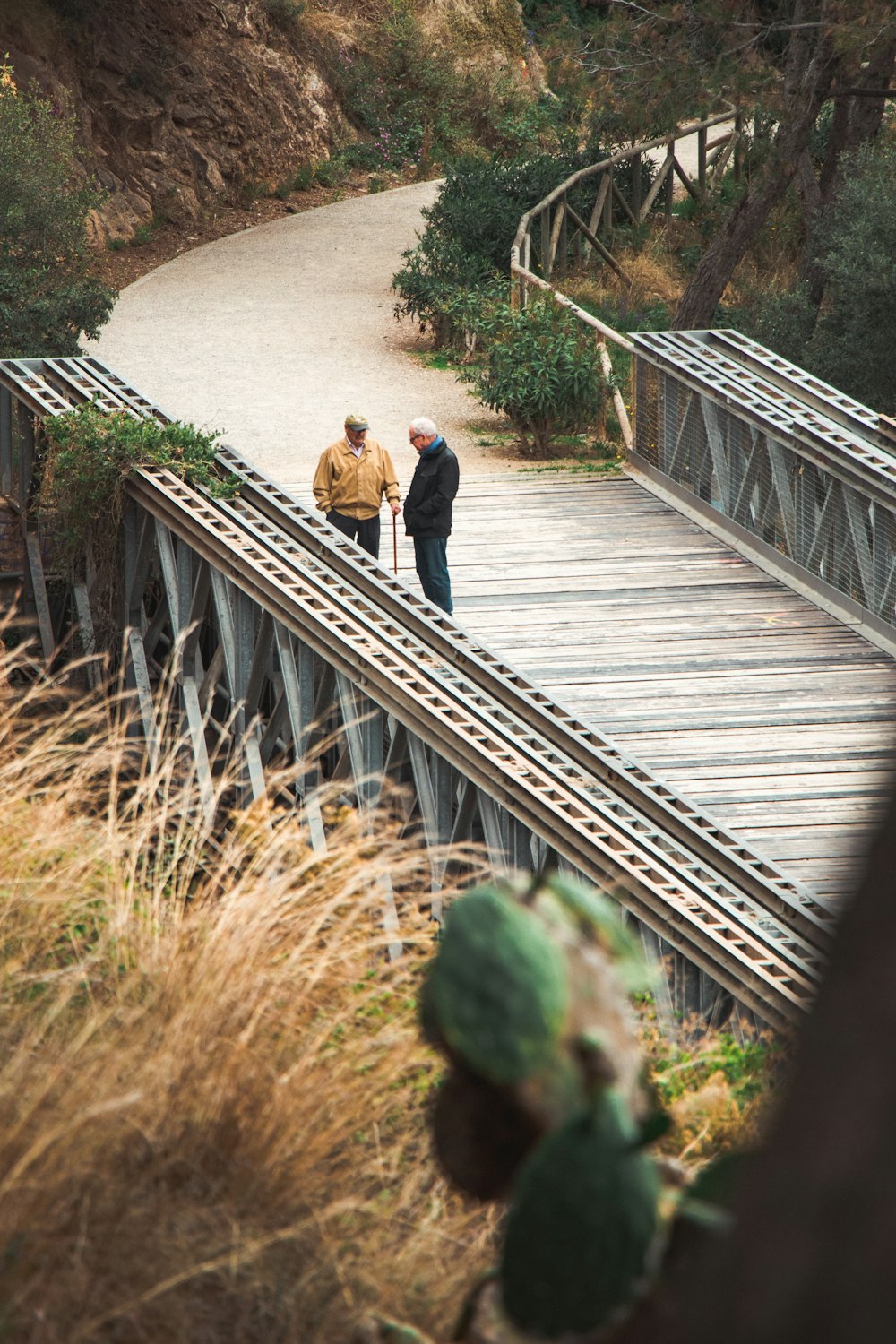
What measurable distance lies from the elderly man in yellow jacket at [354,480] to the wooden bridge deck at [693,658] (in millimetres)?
1001

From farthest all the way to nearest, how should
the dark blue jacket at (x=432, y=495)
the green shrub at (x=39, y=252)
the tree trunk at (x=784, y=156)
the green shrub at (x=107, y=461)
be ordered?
the tree trunk at (x=784, y=156)
the green shrub at (x=39, y=252)
the dark blue jacket at (x=432, y=495)
the green shrub at (x=107, y=461)

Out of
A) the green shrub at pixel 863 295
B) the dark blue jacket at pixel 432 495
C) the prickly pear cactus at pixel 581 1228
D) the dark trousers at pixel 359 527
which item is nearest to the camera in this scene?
the prickly pear cactus at pixel 581 1228

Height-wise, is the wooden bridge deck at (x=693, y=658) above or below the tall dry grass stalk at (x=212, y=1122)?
below

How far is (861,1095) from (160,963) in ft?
8.97

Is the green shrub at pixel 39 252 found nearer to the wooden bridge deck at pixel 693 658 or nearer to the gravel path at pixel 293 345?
the gravel path at pixel 293 345

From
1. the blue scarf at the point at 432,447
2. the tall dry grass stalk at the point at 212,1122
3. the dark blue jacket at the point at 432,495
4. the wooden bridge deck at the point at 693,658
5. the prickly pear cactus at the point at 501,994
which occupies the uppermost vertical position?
the prickly pear cactus at the point at 501,994

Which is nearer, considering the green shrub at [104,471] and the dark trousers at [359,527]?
the green shrub at [104,471]

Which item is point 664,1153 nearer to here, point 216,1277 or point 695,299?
point 216,1277

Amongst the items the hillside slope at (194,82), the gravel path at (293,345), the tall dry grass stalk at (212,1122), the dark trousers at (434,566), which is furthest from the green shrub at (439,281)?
the tall dry grass stalk at (212,1122)

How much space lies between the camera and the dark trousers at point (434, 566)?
10.7 metres

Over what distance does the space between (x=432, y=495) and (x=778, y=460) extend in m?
2.97

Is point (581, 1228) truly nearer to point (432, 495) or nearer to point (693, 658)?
point (693, 658)

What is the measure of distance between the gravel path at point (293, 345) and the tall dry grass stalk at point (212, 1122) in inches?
392

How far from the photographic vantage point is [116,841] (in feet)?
15.3
